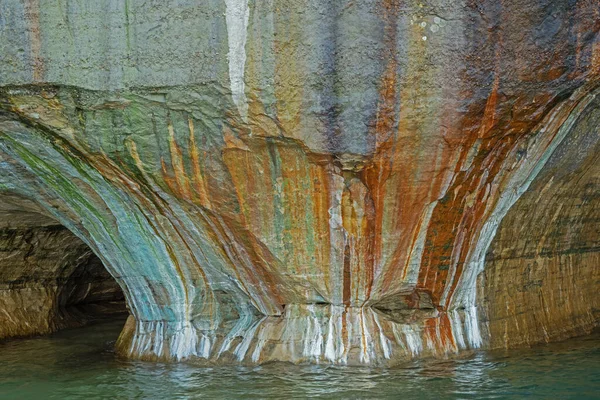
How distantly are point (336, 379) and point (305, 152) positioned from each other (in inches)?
70.8

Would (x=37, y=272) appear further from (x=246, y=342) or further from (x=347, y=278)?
(x=347, y=278)

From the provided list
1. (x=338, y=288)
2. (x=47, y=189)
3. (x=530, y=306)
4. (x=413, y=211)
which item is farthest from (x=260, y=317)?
(x=530, y=306)

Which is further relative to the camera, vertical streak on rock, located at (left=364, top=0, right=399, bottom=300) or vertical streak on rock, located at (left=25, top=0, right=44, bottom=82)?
vertical streak on rock, located at (left=25, top=0, right=44, bottom=82)

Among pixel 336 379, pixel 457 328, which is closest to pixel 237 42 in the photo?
pixel 336 379

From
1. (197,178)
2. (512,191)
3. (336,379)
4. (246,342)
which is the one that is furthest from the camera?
(246,342)

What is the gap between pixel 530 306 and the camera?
802cm

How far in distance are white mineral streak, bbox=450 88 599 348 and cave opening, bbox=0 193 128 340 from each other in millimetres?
4892

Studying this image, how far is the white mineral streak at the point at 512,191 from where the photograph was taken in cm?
641

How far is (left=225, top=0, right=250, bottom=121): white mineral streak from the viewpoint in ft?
19.0

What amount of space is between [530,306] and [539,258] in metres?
0.52

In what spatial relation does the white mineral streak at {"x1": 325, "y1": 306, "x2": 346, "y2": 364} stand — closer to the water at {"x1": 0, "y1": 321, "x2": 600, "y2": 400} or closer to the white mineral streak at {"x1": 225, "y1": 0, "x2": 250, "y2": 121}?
the water at {"x1": 0, "y1": 321, "x2": 600, "y2": 400}

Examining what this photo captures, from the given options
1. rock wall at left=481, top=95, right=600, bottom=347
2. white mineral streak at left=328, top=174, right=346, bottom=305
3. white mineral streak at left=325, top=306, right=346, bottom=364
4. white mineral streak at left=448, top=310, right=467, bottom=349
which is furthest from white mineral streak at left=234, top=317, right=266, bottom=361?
rock wall at left=481, top=95, right=600, bottom=347

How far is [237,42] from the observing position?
5.83m

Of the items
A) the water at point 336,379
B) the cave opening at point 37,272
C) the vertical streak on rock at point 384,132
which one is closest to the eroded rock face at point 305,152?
the vertical streak on rock at point 384,132
